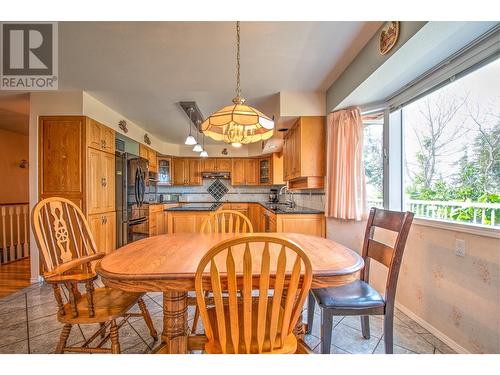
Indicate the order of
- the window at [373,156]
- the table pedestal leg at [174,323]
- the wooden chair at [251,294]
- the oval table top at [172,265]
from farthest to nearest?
the window at [373,156] < the table pedestal leg at [174,323] < the oval table top at [172,265] < the wooden chair at [251,294]

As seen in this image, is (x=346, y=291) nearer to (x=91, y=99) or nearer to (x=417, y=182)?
(x=417, y=182)

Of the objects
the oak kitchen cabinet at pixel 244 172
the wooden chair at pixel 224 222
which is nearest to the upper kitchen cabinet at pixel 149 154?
the oak kitchen cabinet at pixel 244 172

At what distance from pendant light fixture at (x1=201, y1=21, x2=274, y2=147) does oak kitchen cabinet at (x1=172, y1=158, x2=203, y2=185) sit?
445 cm

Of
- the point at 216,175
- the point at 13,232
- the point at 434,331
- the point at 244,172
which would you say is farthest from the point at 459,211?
the point at 13,232

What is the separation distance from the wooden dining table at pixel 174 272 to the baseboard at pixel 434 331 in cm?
106

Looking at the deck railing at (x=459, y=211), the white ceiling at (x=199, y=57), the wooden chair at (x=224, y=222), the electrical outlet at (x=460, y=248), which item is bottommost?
the electrical outlet at (x=460, y=248)

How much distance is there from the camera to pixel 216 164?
6.23 m

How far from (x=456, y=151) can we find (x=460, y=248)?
0.74m

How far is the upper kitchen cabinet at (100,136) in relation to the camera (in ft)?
9.64

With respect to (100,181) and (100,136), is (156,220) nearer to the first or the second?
(100,181)

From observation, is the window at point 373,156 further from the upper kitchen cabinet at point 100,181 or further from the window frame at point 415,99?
the upper kitchen cabinet at point 100,181

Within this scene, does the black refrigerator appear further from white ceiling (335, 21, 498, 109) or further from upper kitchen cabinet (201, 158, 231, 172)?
white ceiling (335, 21, 498, 109)

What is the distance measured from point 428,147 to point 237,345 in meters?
2.20

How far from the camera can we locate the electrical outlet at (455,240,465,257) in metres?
1.58
